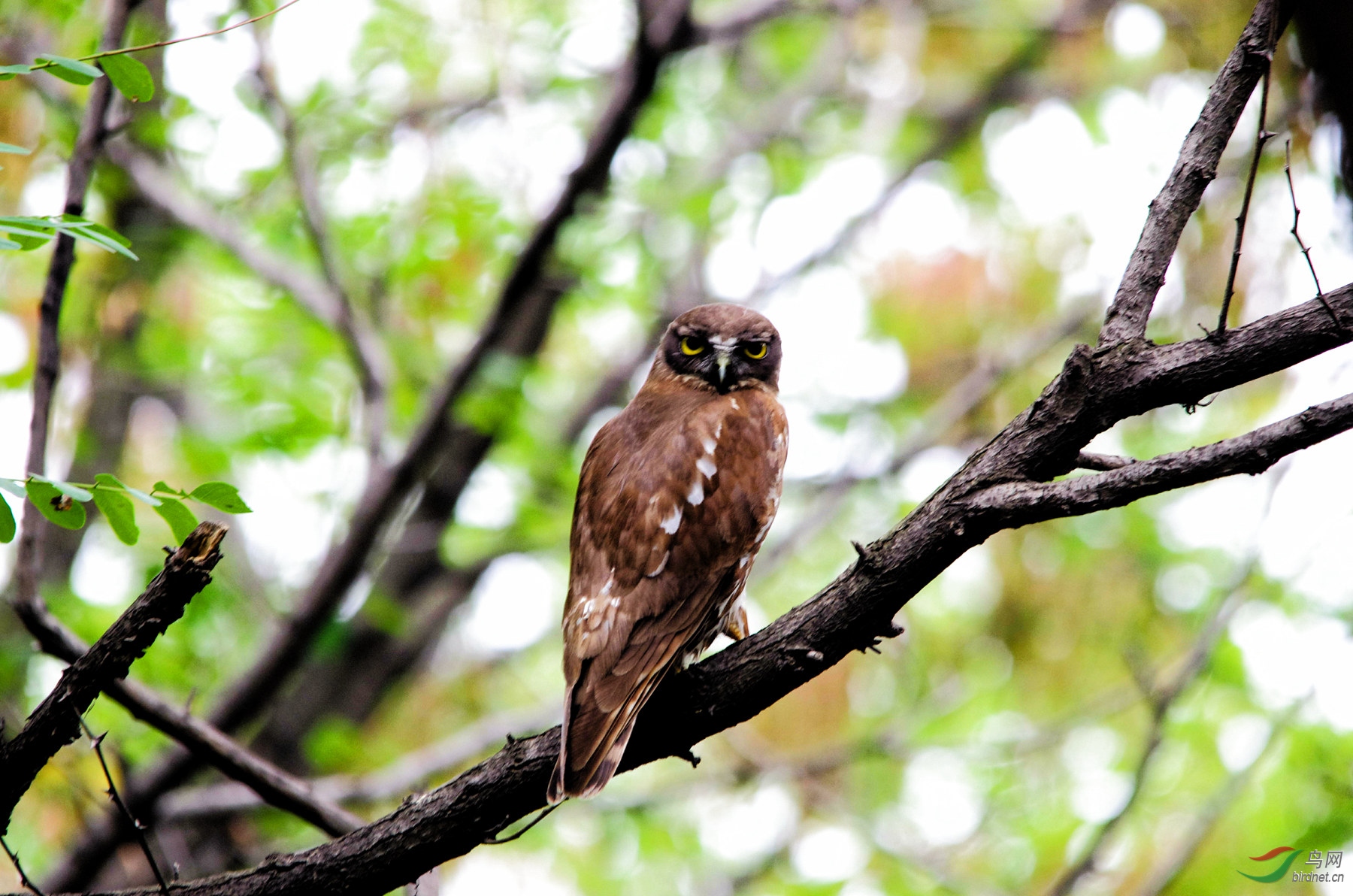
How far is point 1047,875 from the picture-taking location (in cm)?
771

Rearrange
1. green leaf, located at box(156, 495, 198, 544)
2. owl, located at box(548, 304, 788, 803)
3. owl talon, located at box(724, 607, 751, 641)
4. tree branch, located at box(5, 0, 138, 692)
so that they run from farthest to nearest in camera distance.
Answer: owl talon, located at box(724, 607, 751, 641) → tree branch, located at box(5, 0, 138, 692) → owl, located at box(548, 304, 788, 803) → green leaf, located at box(156, 495, 198, 544)

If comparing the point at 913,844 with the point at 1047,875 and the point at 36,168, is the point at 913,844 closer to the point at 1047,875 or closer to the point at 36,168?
the point at 1047,875

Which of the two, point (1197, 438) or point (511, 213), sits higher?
point (511, 213)

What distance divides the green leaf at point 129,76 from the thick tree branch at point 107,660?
3.76 ft

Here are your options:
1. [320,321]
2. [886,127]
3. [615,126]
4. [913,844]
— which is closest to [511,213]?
[320,321]

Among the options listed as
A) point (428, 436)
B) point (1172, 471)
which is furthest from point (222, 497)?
point (428, 436)

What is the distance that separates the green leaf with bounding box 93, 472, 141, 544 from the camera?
2.47 meters

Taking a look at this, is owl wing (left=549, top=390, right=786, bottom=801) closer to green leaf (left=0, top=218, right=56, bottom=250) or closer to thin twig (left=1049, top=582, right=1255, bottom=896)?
green leaf (left=0, top=218, right=56, bottom=250)

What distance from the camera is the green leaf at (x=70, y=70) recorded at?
2.33 meters

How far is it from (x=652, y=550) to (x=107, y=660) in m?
1.70

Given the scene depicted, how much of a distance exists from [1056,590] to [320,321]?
5631 millimetres

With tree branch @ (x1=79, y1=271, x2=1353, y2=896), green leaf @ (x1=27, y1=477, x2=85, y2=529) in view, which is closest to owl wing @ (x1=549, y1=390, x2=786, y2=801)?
tree branch @ (x1=79, y1=271, x2=1353, y2=896)

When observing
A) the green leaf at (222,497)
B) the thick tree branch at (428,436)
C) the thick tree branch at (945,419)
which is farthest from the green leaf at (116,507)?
the thick tree branch at (945,419)

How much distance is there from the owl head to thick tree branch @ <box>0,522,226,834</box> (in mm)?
2676
